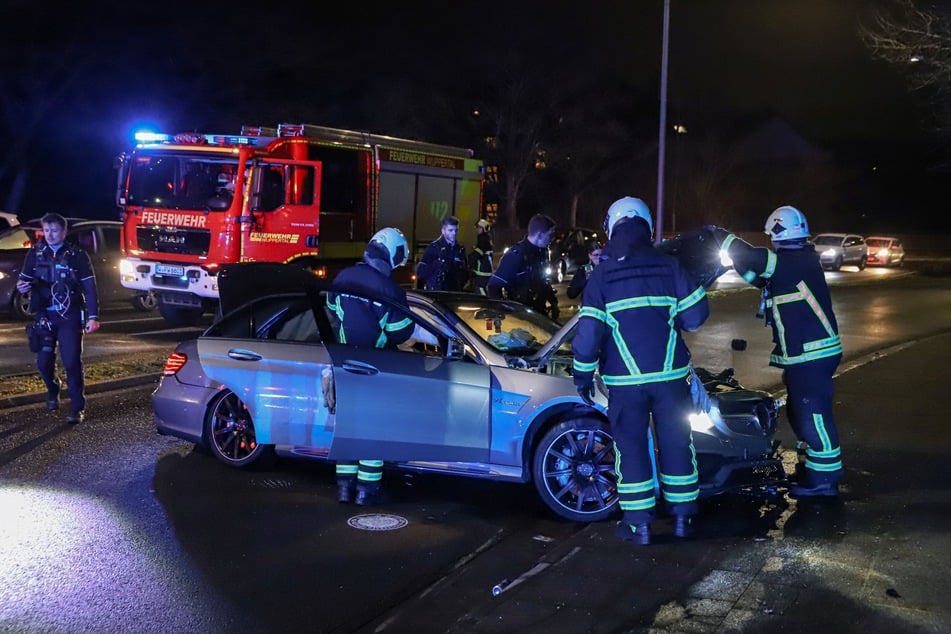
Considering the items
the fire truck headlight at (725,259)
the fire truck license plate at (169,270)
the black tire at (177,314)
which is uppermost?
the fire truck license plate at (169,270)

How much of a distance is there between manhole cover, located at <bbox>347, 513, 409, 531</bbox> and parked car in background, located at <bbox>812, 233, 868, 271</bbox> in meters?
35.3

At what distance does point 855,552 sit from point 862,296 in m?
20.8

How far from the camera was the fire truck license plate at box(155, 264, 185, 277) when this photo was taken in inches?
565

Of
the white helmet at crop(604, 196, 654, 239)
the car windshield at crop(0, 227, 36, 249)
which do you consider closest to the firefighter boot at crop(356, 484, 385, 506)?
the white helmet at crop(604, 196, 654, 239)

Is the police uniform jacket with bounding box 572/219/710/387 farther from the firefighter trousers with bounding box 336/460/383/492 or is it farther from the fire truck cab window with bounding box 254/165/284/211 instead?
the fire truck cab window with bounding box 254/165/284/211

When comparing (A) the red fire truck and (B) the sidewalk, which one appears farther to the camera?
(A) the red fire truck

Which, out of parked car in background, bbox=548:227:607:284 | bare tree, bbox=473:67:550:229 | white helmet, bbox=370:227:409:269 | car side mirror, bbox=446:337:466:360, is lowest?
car side mirror, bbox=446:337:466:360

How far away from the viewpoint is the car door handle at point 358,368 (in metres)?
6.02

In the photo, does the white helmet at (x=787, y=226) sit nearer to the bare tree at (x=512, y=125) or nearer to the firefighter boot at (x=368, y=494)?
the firefighter boot at (x=368, y=494)

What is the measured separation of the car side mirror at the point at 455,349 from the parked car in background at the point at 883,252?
134 feet

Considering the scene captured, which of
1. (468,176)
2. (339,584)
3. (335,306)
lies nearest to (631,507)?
(339,584)

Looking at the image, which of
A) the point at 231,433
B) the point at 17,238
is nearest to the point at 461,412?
the point at 231,433

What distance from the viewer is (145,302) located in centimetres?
1725

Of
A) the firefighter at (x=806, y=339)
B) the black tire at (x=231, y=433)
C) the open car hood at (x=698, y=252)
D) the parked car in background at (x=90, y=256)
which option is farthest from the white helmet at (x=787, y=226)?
the parked car in background at (x=90, y=256)
